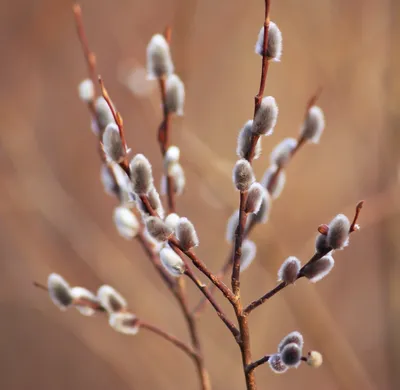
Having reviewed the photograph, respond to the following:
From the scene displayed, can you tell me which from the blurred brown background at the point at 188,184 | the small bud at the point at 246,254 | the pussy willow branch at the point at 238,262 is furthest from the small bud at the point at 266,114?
the blurred brown background at the point at 188,184

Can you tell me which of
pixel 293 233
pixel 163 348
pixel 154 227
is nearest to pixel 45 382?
pixel 163 348

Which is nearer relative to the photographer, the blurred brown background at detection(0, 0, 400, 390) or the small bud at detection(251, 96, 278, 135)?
A: the small bud at detection(251, 96, 278, 135)

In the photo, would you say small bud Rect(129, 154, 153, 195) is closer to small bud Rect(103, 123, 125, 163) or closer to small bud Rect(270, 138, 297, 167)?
small bud Rect(103, 123, 125, 163)

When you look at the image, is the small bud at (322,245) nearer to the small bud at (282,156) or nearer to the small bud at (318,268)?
the small bud at (318,268)

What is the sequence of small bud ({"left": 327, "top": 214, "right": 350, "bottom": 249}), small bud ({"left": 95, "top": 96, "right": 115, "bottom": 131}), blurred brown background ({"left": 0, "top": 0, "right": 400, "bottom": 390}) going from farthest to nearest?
blurred brown background ({"left": 0, "top": 0, "right": 400, "bottom": 390}) < small bud ({"left": 95, "top": 96, "right": 115, "bottom": 131}) < small bud ({"left": 327, "top": 214, "right": 350, "bottom": 249})

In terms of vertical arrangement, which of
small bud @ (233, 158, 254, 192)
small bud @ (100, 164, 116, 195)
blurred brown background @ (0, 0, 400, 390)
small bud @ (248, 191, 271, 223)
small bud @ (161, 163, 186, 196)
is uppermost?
blurred brown background @ (0, 0, 400, 390)

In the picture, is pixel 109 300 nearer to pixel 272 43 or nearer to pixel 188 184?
pixel 272 43

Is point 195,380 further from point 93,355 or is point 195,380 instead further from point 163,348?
point 93,355

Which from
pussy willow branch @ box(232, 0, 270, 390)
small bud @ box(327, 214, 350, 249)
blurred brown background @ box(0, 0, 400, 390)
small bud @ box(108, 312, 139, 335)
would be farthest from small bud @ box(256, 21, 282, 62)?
blurred brown background @ box(0, 0, 400, 390)
